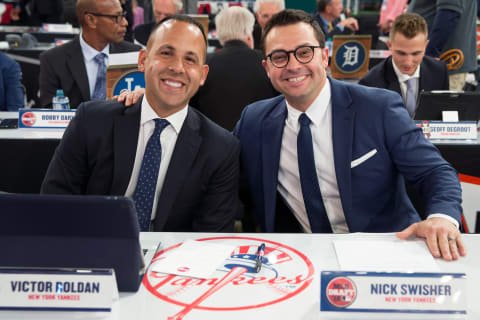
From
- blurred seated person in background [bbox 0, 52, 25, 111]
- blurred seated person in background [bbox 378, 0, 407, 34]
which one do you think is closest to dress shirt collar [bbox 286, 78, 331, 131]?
blurred seated person in background [bbox 0, 52, 25, 111]

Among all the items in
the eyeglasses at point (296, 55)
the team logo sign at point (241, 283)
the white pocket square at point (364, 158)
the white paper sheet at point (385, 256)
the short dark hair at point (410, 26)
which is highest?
the short dark hair at point (410, 26)

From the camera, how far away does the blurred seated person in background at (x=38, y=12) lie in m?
7.85

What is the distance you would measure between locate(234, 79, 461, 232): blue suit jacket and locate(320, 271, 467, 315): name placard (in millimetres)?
649

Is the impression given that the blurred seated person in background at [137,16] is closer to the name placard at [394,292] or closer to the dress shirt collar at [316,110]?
the dress shirt collar at [316,110]

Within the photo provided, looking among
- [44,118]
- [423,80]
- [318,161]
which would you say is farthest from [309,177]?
[423,80]

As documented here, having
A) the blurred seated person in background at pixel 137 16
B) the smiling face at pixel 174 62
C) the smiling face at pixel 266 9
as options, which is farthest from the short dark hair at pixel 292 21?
the blurred seated person in background at pixel 137 16

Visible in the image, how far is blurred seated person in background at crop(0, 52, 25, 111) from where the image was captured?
3.26 meters

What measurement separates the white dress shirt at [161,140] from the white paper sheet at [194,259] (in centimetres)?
36

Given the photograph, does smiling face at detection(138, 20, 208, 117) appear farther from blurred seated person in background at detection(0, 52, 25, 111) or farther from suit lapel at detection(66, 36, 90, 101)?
blurred seated person in background at detection(0, 52, 25, 111)

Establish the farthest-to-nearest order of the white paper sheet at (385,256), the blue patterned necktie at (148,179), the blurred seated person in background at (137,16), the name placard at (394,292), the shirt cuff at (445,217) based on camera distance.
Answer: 1. the blurred seated person in background at (137,16)
2. the blue patterned necktie at (148,179)
3. the shirt cuff at (445,217)
4. the white paper sheet at (385,256)
5. the name placard at (394,292)

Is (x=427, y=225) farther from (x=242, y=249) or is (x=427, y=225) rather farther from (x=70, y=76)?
(x=70, y=76)

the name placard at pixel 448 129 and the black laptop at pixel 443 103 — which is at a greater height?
the black laptop at pixel 443 103

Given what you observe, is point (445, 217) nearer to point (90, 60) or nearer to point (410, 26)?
point (410, 26)

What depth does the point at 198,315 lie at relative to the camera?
98 cm
